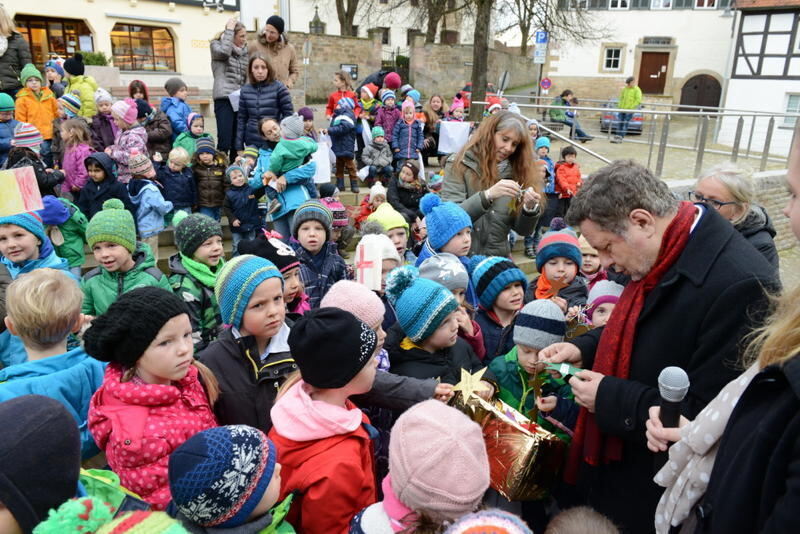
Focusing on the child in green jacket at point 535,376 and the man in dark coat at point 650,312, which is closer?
the man in dark coat at point 650,312

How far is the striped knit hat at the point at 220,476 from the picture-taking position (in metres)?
1.52

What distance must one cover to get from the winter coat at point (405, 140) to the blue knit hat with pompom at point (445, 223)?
18.7 ft

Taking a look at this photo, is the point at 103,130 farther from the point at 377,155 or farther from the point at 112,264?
the point at 112,264

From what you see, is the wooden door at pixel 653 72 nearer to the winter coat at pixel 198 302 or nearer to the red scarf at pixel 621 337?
the winter coat at pixel 198 302

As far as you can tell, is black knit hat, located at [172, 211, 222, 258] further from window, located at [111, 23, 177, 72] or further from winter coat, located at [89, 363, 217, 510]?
window, located at [111, 23, 177, 72]

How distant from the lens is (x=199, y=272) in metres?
3.69

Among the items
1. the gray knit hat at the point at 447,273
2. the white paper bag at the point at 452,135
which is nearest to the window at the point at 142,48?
the white paper bag at the point at 452,135

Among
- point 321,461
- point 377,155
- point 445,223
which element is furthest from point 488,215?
point 377,155

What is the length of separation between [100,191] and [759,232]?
6020 mm

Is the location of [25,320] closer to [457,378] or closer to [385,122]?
[457,378]

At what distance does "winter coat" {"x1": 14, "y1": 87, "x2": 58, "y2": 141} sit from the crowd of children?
9.27 ft

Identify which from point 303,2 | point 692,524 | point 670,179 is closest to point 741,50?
point 670,179

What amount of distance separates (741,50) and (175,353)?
32.4 meters

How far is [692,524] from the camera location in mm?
1396
